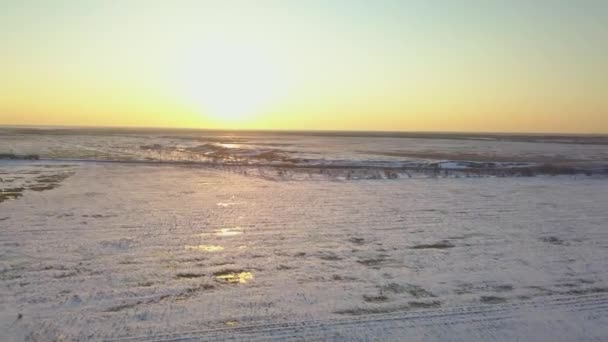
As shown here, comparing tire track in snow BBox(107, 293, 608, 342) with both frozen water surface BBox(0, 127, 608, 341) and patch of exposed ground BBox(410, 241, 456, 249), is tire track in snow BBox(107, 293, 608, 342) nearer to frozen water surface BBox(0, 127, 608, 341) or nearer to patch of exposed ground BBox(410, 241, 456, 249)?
frozen water surface BBox(0, 127, 608, 341)

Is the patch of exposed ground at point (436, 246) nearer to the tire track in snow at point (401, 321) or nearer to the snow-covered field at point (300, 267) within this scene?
the snow-covered field at point (300, 267)

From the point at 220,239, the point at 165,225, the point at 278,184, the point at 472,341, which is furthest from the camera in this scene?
the point at 278,184

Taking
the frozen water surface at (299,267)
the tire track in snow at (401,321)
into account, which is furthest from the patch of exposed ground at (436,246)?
the tire track in snow at (401,321)

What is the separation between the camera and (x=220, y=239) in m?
8.38

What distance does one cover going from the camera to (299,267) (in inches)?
268

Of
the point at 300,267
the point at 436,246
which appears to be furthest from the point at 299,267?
the point at 436,246

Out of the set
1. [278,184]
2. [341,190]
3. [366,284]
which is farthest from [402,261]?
[278,184]

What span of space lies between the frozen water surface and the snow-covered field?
3 centimetres

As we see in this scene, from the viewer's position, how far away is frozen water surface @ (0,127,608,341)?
4.91m

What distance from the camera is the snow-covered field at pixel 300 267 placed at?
491 centimetres

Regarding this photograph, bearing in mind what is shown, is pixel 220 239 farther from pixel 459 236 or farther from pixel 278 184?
pixel 278 184

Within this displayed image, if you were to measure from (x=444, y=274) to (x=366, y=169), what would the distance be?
50.4 ft

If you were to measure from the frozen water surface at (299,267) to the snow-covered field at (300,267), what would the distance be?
3 cm

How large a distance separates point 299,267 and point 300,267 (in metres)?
0.01
